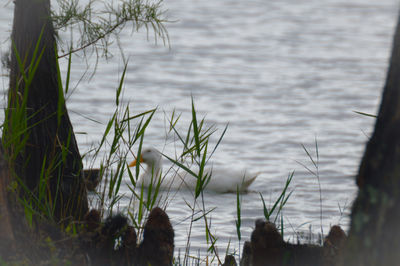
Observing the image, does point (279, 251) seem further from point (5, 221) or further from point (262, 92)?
point (262, 92)

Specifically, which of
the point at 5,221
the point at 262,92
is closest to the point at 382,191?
the point at 5,221

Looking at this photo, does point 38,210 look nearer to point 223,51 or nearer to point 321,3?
Result: point 223,51

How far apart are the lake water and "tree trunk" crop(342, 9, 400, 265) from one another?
1885mm

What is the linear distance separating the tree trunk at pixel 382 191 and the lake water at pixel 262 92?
189cm

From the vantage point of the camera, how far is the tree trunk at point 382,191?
2.53 m

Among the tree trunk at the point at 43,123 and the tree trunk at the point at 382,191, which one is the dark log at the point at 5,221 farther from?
the tree trunk at the point at 382,191

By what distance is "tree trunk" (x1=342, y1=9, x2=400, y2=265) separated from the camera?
2.53 m

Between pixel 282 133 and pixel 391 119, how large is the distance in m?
6.86

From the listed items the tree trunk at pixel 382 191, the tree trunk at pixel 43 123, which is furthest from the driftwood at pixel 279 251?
the tree trunk at pixel 43 123

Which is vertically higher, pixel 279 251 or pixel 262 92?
pixel 262 92

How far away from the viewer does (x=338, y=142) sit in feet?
29.9

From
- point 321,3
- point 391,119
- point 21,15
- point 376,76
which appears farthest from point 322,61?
point 391,119

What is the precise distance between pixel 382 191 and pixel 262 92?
354 inches

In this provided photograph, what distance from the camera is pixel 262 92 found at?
453 inches
